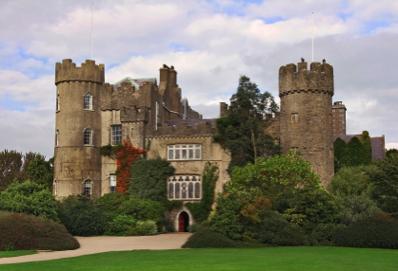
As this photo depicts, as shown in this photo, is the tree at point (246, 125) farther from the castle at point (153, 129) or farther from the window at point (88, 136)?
the window at point (88, 136)

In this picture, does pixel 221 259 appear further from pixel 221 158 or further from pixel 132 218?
pixel 221 158

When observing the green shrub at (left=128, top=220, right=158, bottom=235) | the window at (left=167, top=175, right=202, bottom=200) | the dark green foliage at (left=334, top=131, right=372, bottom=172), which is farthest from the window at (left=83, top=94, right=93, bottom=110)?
the dark green foliage at (left=334, top=131, right=372, bottom=172)

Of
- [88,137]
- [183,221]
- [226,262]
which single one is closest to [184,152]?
[183,221]

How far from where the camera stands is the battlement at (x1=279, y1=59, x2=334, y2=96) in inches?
1704

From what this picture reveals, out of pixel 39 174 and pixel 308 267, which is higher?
pixel 39 174

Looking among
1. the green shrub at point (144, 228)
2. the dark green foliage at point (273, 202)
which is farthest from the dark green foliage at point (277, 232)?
the green shrub at point (144, 228)

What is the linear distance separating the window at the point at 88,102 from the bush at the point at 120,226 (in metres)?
11.2

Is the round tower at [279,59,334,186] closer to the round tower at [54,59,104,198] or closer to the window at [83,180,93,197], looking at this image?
the round tower at [54,59,104,198]

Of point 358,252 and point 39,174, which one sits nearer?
point 358,252

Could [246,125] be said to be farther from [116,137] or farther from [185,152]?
[116,137]

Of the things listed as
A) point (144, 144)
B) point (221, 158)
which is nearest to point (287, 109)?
point (221, 158)

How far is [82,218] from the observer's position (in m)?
38.6

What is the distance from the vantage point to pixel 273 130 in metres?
45.0

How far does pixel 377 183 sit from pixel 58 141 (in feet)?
83.0
